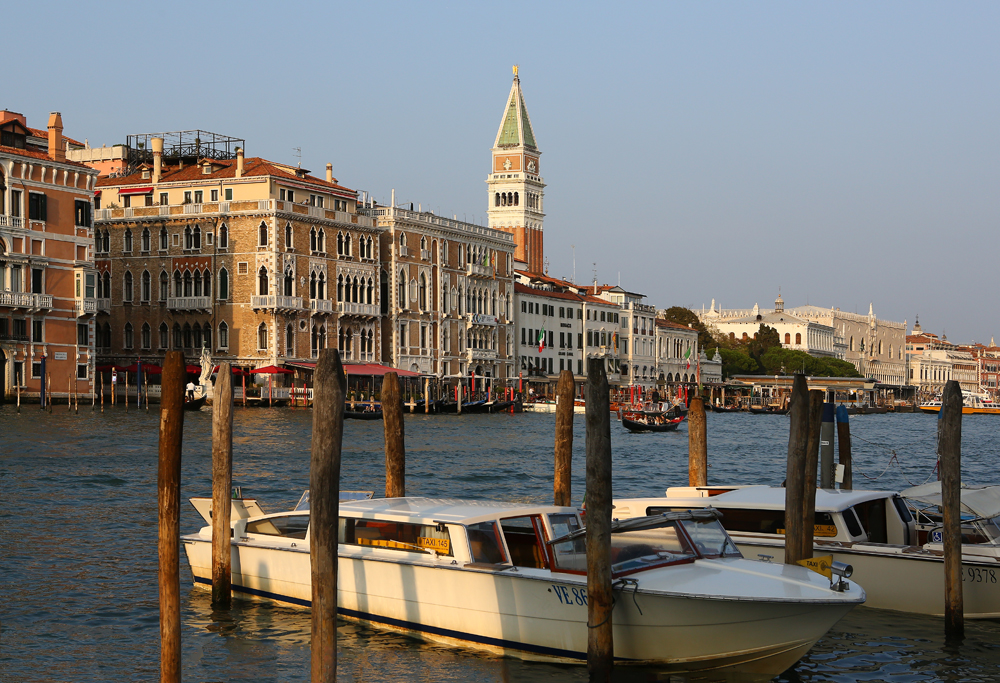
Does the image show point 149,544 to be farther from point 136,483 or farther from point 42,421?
point 42,421

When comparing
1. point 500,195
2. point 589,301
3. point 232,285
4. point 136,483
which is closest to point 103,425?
point 136,483

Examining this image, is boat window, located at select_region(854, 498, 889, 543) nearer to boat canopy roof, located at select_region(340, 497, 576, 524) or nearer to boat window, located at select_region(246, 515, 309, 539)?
boat canopy roof, located at select_region(340, 497, 576, 524)

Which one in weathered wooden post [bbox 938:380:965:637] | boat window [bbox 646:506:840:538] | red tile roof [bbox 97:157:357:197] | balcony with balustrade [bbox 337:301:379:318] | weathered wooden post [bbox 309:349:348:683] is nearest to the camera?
weathered wooden post [bbox 309:349:348:683]

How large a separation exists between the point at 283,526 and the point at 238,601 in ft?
3.09

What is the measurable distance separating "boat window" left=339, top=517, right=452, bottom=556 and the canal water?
2.72ft

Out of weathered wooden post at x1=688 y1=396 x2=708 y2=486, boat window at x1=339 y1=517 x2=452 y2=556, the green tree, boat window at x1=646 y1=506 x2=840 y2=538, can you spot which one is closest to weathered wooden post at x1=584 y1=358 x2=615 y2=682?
boat window at x1=339 y1=517 x2=452 y2=556

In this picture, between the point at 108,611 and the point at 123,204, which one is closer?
the point at 108,611

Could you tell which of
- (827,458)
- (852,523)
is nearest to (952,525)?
(852,523)

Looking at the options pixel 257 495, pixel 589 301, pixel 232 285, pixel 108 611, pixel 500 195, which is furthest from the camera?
pixel 500 195

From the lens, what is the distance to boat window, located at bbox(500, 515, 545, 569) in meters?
10.8

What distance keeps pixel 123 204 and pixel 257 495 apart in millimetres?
38647

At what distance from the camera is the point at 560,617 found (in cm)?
1002

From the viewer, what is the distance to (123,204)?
56.2m

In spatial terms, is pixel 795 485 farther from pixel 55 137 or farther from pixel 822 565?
pixel 55 137
